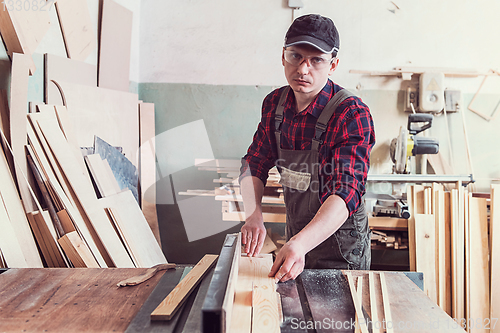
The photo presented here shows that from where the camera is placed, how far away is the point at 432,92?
320cm

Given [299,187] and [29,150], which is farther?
[29,150]

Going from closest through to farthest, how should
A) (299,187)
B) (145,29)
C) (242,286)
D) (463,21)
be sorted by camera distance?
(242,286) → (299,187) → (463,21) → (145,29)

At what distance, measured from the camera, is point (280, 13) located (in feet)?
11.0

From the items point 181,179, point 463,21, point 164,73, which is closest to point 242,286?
point 181,179

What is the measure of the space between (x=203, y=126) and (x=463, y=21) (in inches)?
102

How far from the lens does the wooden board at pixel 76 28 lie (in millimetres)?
2258

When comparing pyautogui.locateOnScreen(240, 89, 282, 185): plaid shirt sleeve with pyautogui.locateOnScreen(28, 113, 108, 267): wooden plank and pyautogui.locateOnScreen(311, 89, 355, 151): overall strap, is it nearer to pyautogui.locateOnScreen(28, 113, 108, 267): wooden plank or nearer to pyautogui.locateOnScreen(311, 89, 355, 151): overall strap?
→ pyautogui.locateOnScreen(311, 89, 355, 151): overall strap

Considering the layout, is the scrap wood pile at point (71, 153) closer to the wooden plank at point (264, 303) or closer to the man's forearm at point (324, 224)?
the wooden plank at point (264, 303)

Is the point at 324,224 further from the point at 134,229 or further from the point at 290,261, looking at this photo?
the point at 134,229

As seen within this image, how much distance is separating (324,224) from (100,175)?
176 centimetres

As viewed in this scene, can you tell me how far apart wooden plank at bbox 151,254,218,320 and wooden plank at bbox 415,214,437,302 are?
5.95 ft

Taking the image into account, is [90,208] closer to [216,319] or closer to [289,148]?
[289,148]

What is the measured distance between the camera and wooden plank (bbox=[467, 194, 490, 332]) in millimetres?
2451

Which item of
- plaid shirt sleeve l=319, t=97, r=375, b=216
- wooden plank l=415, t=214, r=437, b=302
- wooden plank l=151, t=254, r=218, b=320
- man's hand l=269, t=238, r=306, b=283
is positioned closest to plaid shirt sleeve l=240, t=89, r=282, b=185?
plaid shirt sleeve l=319, t=97, r=375, b=216
